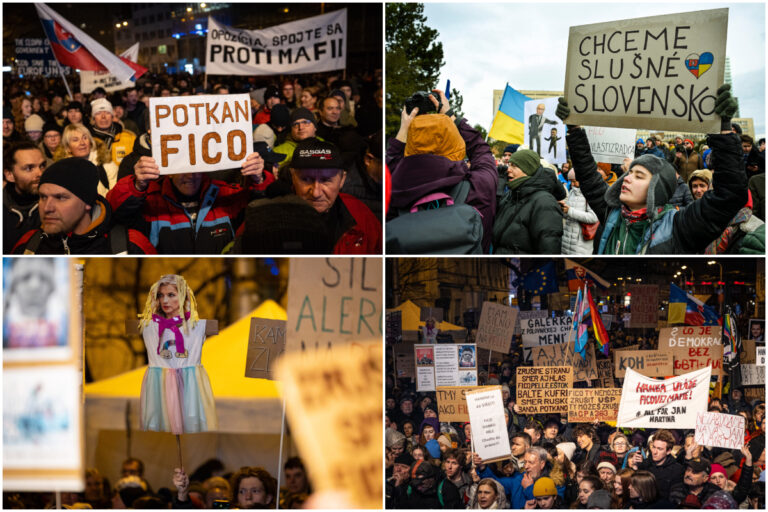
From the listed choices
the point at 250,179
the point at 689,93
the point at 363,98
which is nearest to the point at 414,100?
the point at 363,98

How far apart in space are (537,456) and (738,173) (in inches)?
88.5

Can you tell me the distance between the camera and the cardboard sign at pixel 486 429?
6992 millimetres

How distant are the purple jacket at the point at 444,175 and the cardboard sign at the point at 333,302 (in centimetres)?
52

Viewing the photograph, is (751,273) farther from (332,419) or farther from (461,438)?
(332,419)

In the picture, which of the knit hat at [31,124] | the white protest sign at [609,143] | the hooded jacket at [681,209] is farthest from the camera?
the knit hat at [31,124]

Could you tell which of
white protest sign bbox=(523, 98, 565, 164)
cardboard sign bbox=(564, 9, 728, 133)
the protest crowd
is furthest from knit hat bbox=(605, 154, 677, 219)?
the protest crowd

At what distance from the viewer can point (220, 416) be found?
6.96 meters

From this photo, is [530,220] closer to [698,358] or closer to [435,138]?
[435,138]

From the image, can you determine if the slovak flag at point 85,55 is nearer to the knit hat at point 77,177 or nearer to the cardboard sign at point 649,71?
the knit hat at point 77,177

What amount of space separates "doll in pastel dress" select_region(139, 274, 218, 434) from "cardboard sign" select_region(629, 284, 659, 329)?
9.30 feet

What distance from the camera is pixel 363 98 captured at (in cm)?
696

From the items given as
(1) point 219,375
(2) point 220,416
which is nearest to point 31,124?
(1) point 219,375

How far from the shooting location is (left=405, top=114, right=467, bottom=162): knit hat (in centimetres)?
696

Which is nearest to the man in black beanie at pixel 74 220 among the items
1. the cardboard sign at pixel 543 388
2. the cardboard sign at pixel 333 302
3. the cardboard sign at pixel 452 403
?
the cardboard sign at pixel 333 302
